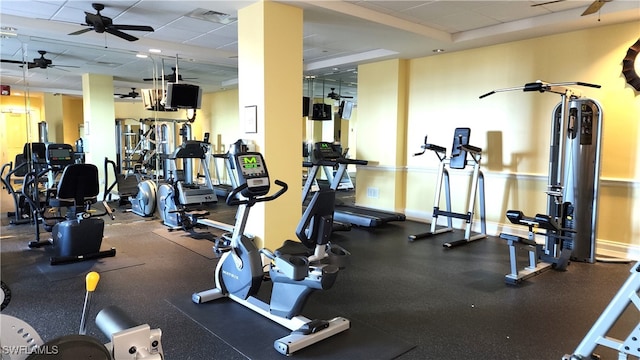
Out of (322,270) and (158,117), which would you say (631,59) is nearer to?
(322,270)

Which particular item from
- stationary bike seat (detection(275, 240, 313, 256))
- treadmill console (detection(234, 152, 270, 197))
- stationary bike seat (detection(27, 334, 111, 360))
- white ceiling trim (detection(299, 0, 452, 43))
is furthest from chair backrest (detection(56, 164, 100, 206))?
stationary bike seat (detection(27, 334, 111, 360))

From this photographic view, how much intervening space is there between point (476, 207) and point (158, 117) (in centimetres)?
483

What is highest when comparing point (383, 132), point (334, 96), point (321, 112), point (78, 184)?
point (334, 96)

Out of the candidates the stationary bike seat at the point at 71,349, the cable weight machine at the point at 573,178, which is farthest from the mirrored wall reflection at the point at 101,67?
the stationary bike seat at the point at 71,349

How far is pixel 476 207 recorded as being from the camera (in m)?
6.01

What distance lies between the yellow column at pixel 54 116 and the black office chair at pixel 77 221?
3.04 feet

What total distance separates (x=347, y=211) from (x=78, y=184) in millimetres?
3737

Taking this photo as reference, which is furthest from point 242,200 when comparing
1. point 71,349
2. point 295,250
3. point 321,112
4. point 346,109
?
point 346,109

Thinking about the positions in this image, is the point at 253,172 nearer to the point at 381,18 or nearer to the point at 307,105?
the point at 381,18

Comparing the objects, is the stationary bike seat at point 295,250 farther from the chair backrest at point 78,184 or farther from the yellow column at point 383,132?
the yellow column at point 383,132

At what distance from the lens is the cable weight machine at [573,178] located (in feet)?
14.0

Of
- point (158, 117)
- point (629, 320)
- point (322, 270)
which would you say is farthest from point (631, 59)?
point (158, 117)

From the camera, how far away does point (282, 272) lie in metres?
2.71

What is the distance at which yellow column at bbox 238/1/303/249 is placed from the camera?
4035mm
